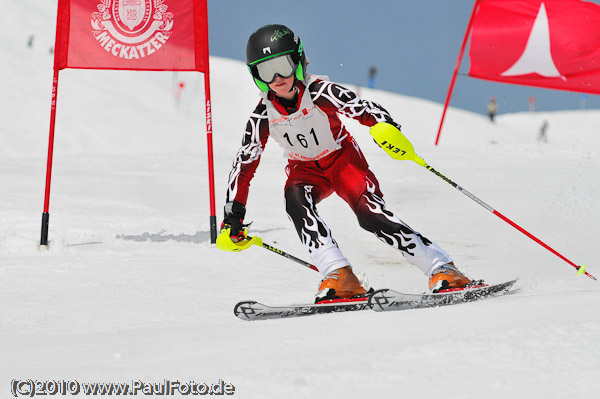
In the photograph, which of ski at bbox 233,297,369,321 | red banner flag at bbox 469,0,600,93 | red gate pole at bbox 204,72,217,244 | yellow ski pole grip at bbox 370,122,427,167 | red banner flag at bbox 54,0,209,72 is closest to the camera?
ski at bbox 233,297,369,321

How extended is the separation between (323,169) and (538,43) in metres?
9.89

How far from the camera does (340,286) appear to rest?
12.5 ft

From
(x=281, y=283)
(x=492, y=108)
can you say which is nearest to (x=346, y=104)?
(x=281, y=283)

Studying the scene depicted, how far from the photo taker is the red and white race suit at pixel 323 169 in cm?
391

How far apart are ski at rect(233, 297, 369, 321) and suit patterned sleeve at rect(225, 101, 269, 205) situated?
746 mm

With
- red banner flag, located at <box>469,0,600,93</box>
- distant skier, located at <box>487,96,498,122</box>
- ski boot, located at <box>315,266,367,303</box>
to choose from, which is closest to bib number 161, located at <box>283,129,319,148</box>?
ski boot, located at <box>315,266,367,303</box>

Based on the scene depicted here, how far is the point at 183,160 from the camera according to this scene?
467 inches

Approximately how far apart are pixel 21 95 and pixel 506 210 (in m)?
22.4

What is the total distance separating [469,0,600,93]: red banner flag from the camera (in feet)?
41.0

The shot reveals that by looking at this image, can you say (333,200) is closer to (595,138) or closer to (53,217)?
(53,217)

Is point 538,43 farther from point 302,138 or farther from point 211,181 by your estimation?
point 302,138

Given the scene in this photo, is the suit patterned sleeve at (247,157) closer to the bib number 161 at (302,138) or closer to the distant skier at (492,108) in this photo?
the bib number 161 at (302,138)

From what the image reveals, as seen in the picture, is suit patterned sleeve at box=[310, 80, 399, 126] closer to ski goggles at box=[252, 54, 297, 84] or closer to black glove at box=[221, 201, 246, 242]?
ski goggles at box=[252, 54, 297, 84]

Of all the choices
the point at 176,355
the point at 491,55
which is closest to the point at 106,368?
the point at 176,355
